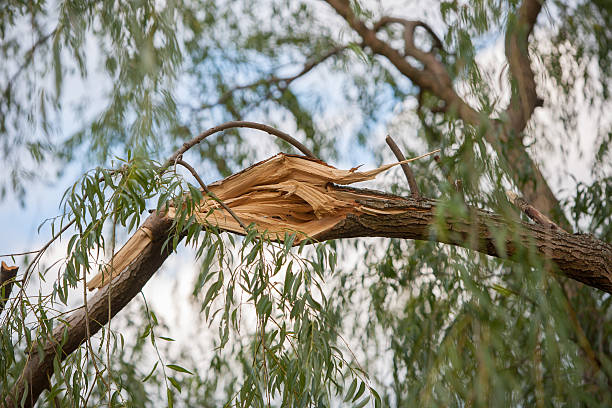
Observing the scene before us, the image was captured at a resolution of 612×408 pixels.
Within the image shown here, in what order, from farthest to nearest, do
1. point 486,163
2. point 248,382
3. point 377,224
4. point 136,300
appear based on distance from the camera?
point 136,300, point 377,224, point 248,382, point 486,163

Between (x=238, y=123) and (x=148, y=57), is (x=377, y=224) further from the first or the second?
(x=148, y=57)

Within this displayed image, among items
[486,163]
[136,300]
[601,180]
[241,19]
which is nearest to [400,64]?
[241,19]

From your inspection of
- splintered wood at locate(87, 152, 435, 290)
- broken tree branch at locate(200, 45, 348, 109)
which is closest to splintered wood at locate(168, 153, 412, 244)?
splintered wood at locate(87, 152, 435, 290)

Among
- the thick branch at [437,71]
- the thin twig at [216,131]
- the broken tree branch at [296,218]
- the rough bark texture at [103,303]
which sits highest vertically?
the thick branch at [437,71]

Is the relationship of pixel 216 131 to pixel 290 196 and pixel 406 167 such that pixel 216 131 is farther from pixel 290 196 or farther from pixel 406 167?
pixel 406 167

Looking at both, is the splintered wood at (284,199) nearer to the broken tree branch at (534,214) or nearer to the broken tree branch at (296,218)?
the broken tree branch at (296,218)

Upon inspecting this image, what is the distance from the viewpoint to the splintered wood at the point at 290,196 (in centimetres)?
147

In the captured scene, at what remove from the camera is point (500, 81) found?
1344 mm

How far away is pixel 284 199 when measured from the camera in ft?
4.98

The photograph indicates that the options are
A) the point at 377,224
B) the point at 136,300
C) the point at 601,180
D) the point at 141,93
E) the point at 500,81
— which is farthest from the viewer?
the point at 136,300

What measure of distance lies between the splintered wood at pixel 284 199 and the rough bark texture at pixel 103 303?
20 millimetres

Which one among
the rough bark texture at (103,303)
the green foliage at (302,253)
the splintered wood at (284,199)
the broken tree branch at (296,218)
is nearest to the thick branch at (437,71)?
the green foliage at (302,253)

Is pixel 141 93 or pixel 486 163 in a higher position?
pixel 141 93

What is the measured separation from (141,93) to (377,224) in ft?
2.19
